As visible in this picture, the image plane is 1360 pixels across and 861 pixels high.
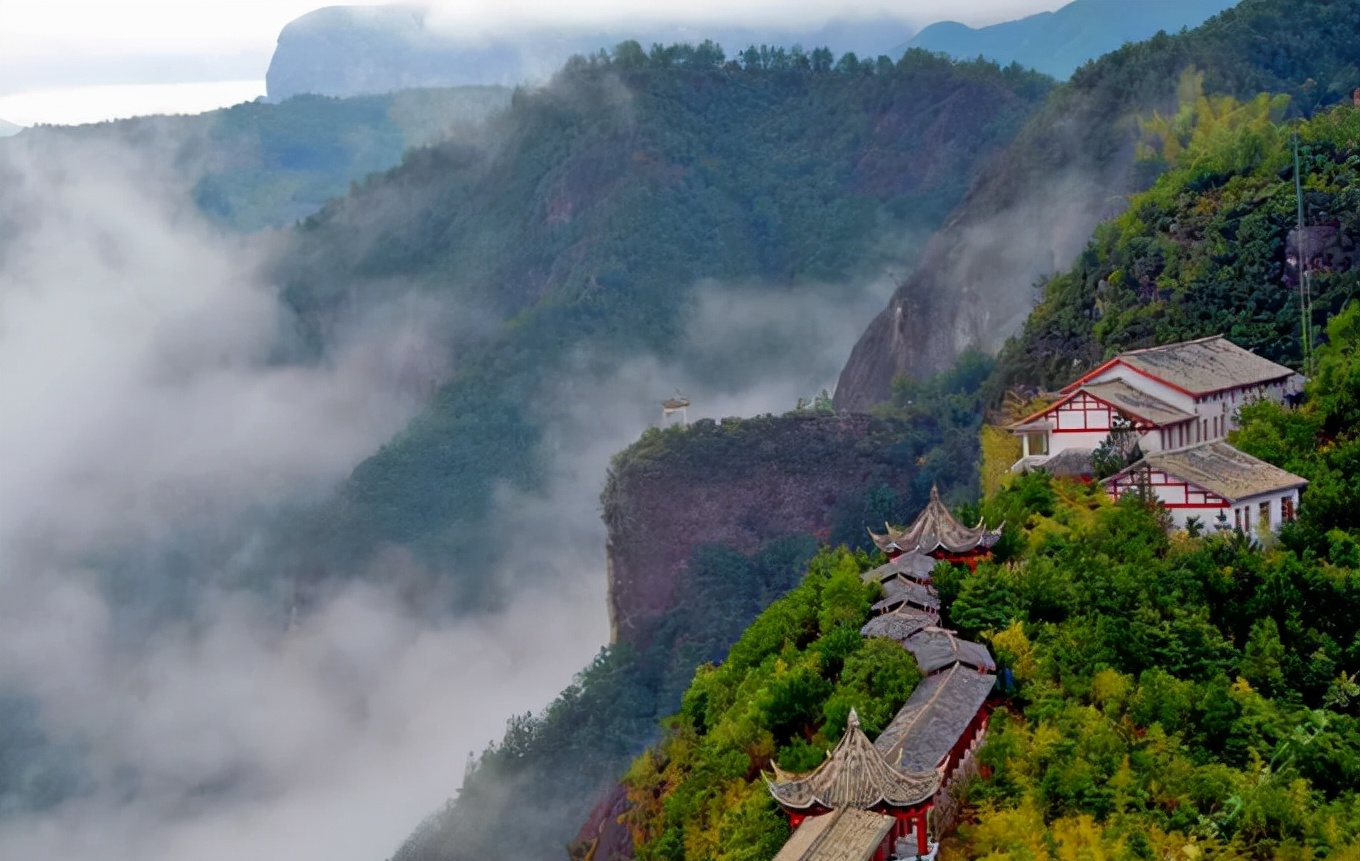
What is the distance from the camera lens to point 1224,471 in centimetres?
3312

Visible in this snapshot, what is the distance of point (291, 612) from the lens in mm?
80125

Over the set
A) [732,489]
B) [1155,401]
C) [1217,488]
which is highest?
[1155,401]

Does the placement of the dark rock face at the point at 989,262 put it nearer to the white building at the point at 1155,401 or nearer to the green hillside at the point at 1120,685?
the green hillside at the point at 1120,685

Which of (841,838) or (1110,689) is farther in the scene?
(1110,689)

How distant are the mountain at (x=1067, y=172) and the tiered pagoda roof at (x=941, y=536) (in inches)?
1083

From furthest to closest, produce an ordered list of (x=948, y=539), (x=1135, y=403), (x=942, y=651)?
(x=1135, y=403) → (x=948, y=539) → (x=942, y=651)

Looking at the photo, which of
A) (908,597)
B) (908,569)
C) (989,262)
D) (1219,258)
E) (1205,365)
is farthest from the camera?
(989,262)

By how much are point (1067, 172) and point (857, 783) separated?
1825 inches

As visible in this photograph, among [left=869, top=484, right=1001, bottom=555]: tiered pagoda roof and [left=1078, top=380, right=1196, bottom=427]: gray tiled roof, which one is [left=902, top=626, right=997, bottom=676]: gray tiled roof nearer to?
[left=869, top=484, right=1001, bottom=555]: tiered pagoda roof

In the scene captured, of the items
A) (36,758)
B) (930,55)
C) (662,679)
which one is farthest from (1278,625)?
(930,55)

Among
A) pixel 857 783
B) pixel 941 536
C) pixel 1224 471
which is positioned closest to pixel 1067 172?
pixel 1224 471

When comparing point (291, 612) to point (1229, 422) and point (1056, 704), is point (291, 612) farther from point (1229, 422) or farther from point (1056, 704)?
point (1056, 704)

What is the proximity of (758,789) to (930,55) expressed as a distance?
2905 inches

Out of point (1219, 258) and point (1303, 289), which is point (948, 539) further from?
point (1219, 258)
